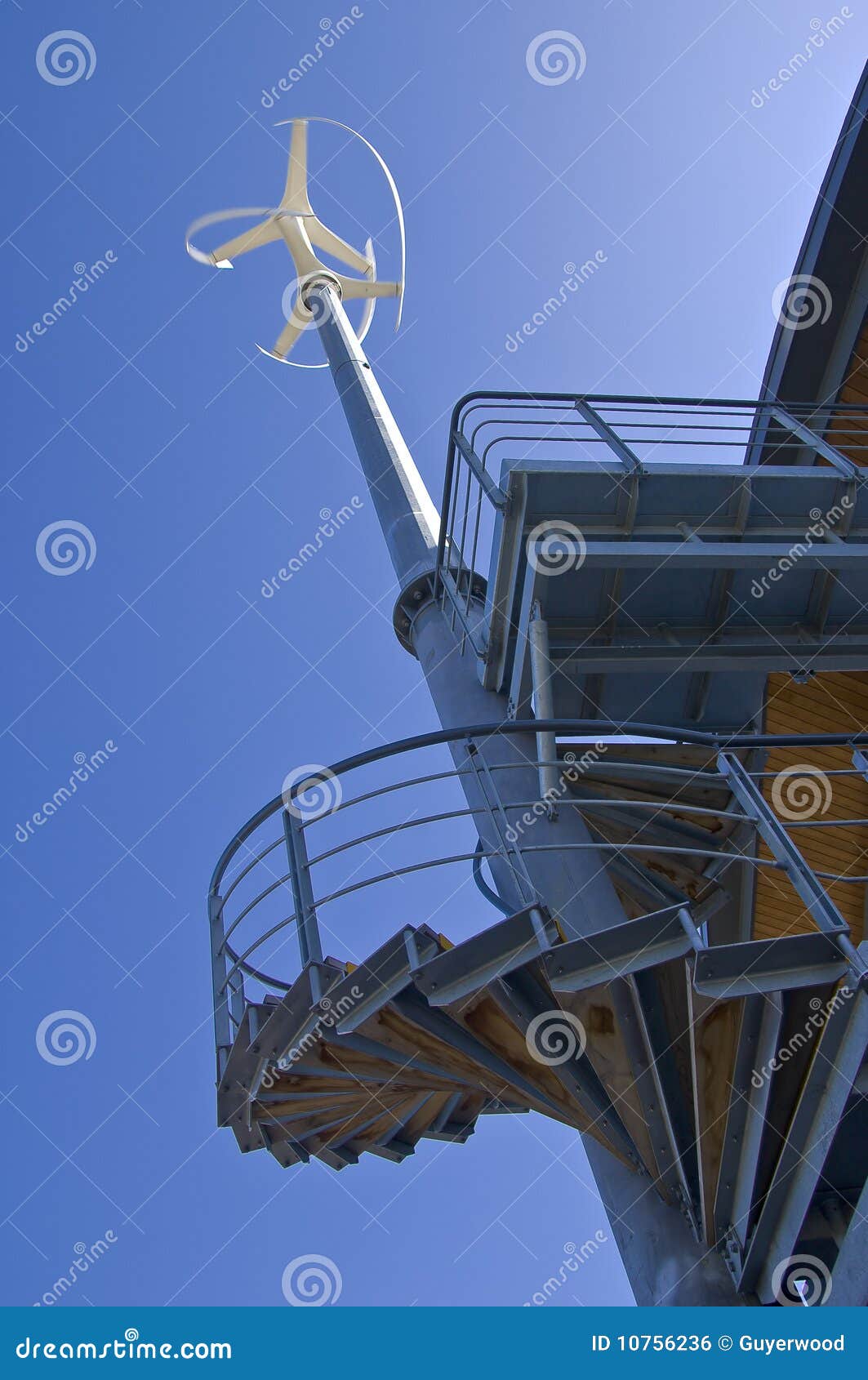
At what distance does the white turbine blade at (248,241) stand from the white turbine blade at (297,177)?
0.45 meters

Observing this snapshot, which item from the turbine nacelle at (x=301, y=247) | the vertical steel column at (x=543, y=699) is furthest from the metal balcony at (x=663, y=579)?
the turbine nacelle at (x=301, y=247)

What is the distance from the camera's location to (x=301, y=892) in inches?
268

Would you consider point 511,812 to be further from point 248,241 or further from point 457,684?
point 248,241

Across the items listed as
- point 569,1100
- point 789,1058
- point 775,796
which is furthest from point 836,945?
point 775,796

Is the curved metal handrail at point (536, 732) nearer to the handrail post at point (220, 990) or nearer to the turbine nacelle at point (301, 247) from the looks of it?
the handrail post at point (220, 990)

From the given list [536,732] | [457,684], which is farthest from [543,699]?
[457,684]

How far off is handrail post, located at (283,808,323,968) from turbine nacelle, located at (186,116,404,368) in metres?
12.2

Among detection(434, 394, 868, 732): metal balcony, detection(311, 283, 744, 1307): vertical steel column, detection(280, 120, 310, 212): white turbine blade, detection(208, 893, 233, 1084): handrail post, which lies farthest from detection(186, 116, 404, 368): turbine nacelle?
detection(208, 893, 233, 1084): handrail post

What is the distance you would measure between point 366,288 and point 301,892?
563 inches

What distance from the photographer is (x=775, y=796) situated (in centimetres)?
1398

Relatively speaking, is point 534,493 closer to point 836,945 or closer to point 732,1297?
point 836,945

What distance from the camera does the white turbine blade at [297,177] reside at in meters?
18.8

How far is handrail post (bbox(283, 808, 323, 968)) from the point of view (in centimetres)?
652

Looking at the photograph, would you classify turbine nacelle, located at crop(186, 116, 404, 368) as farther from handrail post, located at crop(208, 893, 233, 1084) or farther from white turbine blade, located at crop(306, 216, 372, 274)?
handrail post, located at crop(208, 893, 233, 1084)
